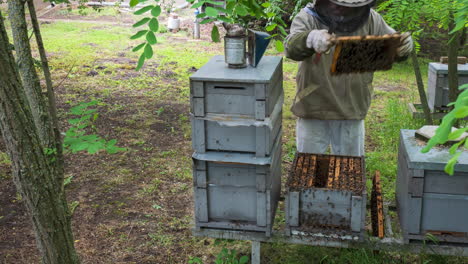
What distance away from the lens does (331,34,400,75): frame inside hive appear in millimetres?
2705

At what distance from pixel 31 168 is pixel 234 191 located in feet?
→ 3.79

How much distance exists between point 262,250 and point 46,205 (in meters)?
Answer: 1.67

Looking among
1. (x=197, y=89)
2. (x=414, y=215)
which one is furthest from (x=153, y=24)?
(x=414, y=215)

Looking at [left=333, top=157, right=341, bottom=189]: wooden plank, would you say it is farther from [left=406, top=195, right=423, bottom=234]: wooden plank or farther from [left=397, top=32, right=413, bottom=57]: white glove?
[left=397, top=32, right=413, bottom=57]: white glove

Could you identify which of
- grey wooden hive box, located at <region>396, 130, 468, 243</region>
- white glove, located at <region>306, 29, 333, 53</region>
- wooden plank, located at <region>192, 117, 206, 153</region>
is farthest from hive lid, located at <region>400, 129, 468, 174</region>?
wooden plank, located at <region>192, 117, 206, 153</region>

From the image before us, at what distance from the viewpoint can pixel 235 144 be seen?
2812 mm

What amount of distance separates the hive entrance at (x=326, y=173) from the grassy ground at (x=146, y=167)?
0.55 m

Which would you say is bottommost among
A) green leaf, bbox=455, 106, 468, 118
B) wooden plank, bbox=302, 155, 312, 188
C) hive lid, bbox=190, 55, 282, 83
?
wooden plank, bbox=302, 155, 312, 188

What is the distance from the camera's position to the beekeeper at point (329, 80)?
2949mm

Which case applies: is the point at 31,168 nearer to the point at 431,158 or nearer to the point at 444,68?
the point at 431,158

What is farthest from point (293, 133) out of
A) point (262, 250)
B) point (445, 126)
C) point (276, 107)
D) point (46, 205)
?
point (445, 126)

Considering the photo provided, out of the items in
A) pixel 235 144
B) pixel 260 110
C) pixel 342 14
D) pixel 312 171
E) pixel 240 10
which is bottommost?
pixel 312 171

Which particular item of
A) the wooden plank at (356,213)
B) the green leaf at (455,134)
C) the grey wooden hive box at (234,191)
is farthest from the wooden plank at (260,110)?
the green leaf at (455,134)

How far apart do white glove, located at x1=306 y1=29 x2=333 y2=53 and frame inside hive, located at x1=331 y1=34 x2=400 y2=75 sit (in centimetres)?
5
